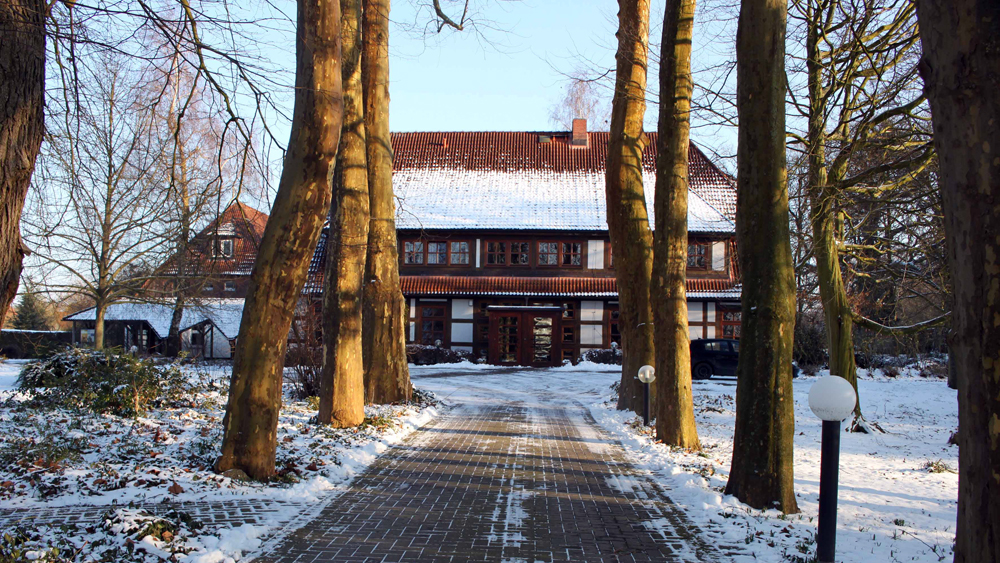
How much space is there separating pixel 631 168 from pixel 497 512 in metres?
8.51

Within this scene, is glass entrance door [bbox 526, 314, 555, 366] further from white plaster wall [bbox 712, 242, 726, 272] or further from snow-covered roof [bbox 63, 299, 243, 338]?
snow-covered roof [bbox 63, 299, 243, 338]

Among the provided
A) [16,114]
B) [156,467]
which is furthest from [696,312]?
[16,114]

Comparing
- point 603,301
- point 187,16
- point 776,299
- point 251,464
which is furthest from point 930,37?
point 603,301

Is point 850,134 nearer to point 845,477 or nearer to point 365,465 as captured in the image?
point 845,477

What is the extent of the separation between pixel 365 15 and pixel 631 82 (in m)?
4.97

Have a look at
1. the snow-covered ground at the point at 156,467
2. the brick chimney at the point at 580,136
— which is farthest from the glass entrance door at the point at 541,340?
the snow-covered ground at the point at 156,467

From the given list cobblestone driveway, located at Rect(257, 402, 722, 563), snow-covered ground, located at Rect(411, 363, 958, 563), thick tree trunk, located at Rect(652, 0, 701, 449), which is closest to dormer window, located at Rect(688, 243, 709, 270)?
snow-covered ground, located at Rect(411, 363, 958, 563)

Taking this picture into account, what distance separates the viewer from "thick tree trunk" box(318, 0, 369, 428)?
9906mm

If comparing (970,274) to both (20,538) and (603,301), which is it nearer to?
(20,538)

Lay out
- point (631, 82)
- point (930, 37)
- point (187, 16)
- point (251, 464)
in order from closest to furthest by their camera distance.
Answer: point (930, 37)
point (187, 16)
point (251, 464)
point (631, 82)

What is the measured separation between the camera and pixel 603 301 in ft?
102

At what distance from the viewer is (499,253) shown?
32.0 meters

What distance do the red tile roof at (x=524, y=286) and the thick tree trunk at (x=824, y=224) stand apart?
1752 cm

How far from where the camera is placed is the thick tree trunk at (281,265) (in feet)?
21.6
